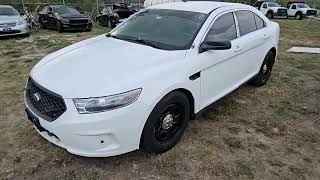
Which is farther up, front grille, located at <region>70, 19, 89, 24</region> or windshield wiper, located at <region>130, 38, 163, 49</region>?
windshield wiper, located at <region>130, 38, 163, 49</region>

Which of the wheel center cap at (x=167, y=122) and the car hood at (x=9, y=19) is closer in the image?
the wheel center cap at (x=167, y=122)

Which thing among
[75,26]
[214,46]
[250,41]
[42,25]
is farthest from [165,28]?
[42,25]

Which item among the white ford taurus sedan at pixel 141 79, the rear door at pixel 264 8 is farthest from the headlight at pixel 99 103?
the rear door at pixel 264 8

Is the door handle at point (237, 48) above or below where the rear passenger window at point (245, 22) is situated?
below

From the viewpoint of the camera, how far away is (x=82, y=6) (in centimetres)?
2356

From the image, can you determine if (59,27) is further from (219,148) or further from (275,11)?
(275,11)

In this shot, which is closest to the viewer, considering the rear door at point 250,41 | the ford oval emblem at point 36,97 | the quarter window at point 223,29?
the ford oval emblem at point 36,97

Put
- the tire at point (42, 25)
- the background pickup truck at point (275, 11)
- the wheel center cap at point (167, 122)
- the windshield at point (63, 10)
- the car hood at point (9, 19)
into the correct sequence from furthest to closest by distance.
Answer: the background pickup truck at point (275, 11) → the tire at point (42, 25) → the windshield at point (63, 10) → the car hood at point (9, 19) → the wheel center cap at point (167, 122)

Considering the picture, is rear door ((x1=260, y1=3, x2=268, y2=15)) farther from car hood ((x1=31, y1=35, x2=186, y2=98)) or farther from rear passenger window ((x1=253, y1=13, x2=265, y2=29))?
car hood ((x1=31, y1=35, x2=186, y2=98))

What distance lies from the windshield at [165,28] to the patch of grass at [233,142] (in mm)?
1236

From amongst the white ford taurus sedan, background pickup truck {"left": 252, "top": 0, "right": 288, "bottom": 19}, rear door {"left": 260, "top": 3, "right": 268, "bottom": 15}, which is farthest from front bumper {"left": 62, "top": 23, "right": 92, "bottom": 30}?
rear door {"left": 260, "top": 3, "right": 268, "bottom": 15}

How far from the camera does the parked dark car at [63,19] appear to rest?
14.9 meters

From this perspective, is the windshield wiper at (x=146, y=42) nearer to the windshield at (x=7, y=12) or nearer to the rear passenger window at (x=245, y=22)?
the rear passenger window at (x=245, y=22)

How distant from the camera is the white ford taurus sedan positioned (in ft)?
9.43
